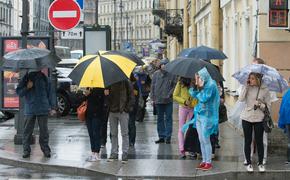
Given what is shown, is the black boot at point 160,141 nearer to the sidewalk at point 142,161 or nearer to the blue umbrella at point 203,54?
the sidewalk at point 142,161

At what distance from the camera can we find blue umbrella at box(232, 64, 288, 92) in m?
10.2

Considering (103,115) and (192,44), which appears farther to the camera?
(192,44)

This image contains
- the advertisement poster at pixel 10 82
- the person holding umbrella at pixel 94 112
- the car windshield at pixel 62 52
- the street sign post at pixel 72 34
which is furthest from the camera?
the car windshield at pixel 62 52

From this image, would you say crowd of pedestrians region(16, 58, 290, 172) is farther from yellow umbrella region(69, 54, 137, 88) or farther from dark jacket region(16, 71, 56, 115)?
yellow umbrella region(69, 54, 137, 88)

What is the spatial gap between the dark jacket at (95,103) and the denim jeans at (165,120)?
103 inches

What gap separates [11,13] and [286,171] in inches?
4501

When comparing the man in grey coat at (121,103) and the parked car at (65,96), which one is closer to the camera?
the man in grey coat at (121,103)

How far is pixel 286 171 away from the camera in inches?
395

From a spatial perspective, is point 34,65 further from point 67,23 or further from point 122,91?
point 67,23

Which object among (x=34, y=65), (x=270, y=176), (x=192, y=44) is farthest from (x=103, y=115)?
(x=192, y=44)

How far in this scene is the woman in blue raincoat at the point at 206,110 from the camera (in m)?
10.3

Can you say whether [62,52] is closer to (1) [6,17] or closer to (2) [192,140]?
(2) [192,140]

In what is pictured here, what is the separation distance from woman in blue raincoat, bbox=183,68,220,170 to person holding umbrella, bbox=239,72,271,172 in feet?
1.57

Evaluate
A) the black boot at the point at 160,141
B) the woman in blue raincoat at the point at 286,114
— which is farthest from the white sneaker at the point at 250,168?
the black boot at the point at 160,141
